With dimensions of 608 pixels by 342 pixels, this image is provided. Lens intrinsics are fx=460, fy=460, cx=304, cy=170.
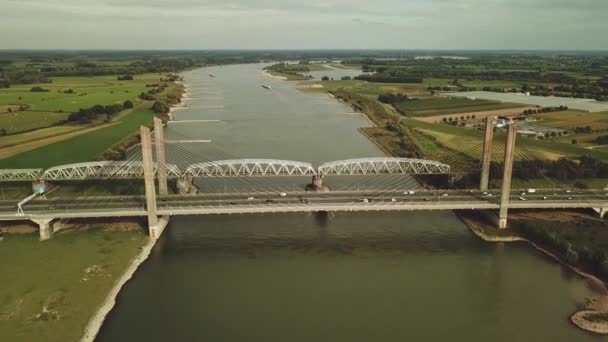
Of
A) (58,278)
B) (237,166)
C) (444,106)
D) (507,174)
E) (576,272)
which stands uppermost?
(444,106)

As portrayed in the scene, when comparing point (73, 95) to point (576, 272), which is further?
point (73, 95)

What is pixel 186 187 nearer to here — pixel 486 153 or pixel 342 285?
pixel 342 285

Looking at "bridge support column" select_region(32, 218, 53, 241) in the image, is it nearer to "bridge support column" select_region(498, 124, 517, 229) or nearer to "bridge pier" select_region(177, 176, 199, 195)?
"bridge pier" select_region(177, 176, 199, 195)

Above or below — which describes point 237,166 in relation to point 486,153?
below

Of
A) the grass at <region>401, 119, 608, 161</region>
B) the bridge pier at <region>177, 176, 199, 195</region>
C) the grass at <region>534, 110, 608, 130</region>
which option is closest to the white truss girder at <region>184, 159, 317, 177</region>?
the bridge pier at <region>177, 176, 199, 195</region>

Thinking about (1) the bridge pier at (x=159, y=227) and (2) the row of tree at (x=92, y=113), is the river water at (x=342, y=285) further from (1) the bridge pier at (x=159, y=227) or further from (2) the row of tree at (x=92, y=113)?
(2) the row of tree at (x=92, y=113)

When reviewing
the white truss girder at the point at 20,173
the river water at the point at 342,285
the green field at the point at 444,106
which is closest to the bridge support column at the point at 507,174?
the river water at the point at 342,285

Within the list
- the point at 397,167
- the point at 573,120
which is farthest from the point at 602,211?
the point at 573,120
